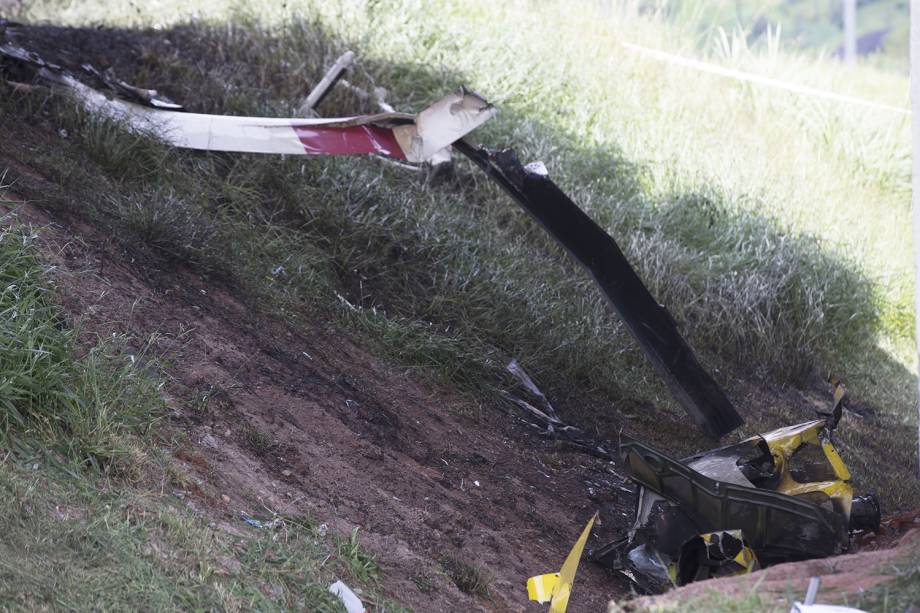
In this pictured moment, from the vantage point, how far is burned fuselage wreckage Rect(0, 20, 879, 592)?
4055 mm

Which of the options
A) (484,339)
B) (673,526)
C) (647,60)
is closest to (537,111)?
(647,60)

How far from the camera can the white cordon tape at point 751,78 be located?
12.3m

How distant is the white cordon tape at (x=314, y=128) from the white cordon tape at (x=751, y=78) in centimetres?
704

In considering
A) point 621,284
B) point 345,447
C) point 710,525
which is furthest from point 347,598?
point 621,284

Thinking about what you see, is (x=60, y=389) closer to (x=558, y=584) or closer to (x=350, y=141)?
(x=558, y=584)

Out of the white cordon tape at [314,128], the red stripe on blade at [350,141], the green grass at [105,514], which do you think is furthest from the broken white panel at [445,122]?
the green grass at [105,514]

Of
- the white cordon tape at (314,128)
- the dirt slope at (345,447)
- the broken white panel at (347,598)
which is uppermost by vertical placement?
the white cordon tape at (314,128)

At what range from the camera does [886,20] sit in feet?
146

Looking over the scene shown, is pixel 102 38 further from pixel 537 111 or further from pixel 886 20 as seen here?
pixel 886 20

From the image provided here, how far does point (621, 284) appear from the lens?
5.71m

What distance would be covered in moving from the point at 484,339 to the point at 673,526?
2.36 m

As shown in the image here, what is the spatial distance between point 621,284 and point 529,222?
2565 millimetres

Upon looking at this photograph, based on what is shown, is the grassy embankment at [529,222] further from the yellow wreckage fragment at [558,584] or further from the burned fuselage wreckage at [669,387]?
the yellow wreckage fragment at [558,584]

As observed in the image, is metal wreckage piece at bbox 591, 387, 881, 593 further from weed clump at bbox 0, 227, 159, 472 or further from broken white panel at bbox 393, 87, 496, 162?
broken white panel at bbox 393, 87, 496, 162
